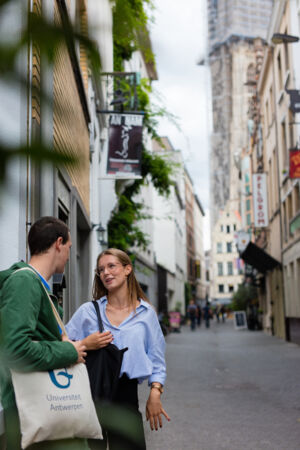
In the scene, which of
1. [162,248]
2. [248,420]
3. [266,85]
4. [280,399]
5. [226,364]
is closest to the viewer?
[248,420]

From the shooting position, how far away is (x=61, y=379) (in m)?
2.18

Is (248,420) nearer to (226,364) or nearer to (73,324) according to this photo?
(73,324)

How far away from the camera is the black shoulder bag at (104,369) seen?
9.98 feet

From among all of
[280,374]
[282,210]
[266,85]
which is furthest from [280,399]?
[266,85]

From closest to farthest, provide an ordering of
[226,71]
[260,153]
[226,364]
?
1. [226,364]
2. [260,153]
3. [226,71]

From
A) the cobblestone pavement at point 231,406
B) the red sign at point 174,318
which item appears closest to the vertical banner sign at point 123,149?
the cobblestone pavement at point 231,406

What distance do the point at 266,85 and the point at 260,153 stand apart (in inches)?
156

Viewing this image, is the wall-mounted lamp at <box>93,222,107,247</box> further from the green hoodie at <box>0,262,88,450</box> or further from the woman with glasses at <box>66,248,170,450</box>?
the green hoodie at <box>0,262,88,450</box>

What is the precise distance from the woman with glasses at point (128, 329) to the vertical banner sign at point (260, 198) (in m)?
26.0

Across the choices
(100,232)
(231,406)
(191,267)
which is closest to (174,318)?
(100,232)

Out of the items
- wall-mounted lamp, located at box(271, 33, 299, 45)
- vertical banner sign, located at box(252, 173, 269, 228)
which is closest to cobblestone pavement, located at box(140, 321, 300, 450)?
wall-mounted lamp, located at box(271, 33, 299, 45)

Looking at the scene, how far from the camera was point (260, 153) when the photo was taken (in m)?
32.2

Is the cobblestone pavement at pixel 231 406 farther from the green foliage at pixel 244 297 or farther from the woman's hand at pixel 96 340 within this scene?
the green foliage at pixel 244 297

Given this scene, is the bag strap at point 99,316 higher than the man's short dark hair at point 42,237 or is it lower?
lower
